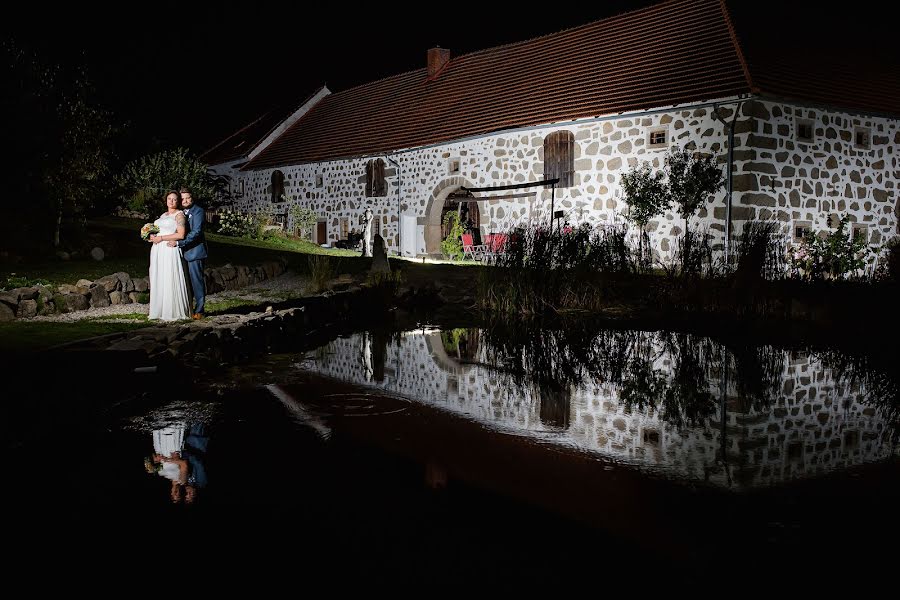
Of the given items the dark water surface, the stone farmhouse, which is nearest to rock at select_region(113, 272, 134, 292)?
the dark water surface

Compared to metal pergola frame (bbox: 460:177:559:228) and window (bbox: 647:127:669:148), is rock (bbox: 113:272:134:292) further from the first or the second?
window (bbox: 647:127:669:148)

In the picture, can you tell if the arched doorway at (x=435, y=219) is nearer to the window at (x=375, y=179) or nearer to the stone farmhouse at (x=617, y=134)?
the stone farmhouse at (x=617, y=134)

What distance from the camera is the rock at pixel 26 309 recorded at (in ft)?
32.4

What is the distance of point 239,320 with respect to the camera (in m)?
9.30

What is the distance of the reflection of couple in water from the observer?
415cm

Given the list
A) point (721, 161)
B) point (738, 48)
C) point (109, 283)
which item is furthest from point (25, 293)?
point (738, 48)

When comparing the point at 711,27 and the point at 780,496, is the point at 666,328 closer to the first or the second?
the point at 780,496

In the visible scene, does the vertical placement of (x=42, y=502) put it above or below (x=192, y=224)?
below

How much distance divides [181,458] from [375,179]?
26348 mm

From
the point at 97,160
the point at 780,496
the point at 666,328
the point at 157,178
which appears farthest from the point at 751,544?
the point at 157,178

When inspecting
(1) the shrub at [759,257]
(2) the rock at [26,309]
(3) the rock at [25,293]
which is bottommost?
(2) the rock at [26,309]

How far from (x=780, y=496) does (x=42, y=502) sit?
388 cm

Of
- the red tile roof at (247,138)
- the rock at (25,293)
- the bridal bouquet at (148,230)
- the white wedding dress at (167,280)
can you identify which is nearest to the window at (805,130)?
the white wedding dress at (167,280)

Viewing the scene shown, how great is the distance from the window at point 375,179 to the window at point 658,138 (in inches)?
486
